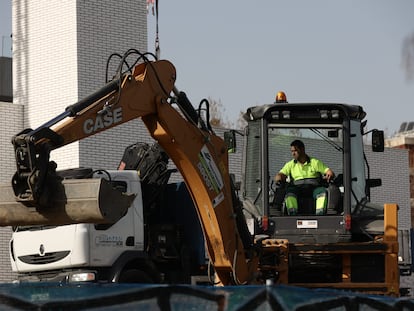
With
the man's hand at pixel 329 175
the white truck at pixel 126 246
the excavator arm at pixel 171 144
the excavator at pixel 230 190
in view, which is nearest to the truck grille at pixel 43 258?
the white truck at pixel 126 246

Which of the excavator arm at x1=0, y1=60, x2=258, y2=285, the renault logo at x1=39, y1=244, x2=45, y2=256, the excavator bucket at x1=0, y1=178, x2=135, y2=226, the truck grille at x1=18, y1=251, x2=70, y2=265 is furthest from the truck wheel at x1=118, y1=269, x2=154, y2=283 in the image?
the excavator bucket at x1=0, y1=178, x2=135, y2=226

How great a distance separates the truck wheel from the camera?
1576 cm

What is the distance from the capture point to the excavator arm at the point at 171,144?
11.0 metres

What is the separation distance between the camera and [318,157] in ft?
49.4

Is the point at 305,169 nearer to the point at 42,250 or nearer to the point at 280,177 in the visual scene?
the point at 280,177

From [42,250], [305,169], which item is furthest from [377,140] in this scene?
[42,250]

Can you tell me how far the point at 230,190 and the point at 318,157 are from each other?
2.05 metres

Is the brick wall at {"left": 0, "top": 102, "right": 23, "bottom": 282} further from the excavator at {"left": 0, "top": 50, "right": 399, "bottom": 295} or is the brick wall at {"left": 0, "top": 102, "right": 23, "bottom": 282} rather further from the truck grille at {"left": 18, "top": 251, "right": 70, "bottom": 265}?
the excavator at {"left": 0, "top": 50, "right": 399, "bottom": 295}

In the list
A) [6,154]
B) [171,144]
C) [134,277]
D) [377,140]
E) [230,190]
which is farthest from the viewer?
[6,154]

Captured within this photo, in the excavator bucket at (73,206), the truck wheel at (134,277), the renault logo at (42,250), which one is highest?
the excavator bucket at (73,206)

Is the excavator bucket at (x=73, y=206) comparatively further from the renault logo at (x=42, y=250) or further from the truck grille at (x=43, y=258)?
the renault logo at (x=42, y=250)

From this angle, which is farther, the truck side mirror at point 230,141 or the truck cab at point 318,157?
the truck side mirror at point 230,141

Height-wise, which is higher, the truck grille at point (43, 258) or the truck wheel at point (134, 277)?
the truck grille at point (43, 258)

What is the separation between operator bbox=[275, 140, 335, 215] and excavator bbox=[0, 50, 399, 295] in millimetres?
195
